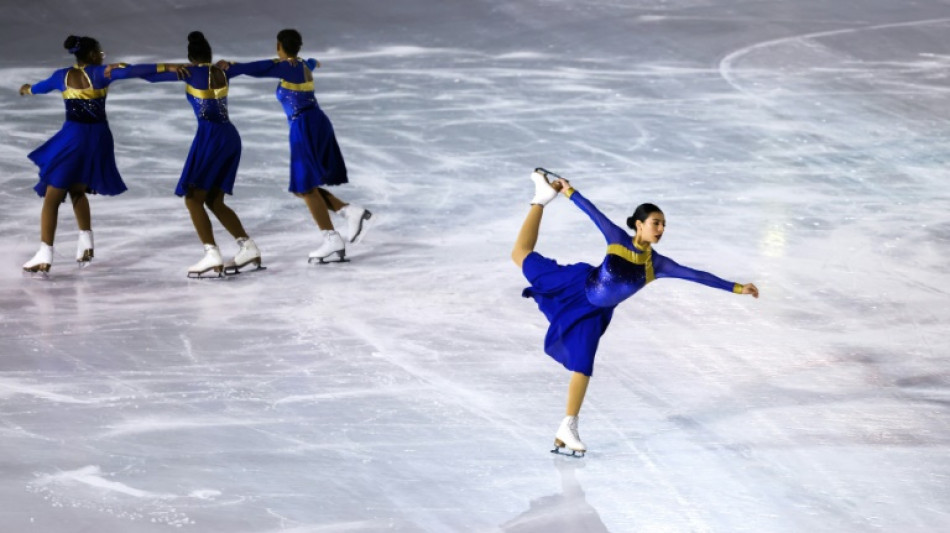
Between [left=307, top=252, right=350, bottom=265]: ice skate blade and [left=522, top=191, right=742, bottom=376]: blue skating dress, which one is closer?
[left=522, top=191, right=742, bottom=376]: blue skating dress

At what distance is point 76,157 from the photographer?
9.49 metres

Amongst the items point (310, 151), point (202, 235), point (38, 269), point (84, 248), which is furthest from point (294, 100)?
point (38, 269)

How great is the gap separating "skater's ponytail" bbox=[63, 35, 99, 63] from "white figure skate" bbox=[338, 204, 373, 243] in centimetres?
199

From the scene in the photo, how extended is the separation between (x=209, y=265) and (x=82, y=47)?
1.59 metres

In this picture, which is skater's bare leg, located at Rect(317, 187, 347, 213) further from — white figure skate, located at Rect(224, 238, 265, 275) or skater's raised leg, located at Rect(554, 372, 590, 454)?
skater's raised leg, located at Rect(554, 372, 590, 454)

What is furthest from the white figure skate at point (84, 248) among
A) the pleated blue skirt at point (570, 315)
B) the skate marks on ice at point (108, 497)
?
the pleated blue skirt at point (570, 315)

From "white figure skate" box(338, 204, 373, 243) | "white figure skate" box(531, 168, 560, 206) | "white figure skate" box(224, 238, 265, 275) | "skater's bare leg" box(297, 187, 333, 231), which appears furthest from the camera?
"white figure skate" box(338, 204, 373, 243)

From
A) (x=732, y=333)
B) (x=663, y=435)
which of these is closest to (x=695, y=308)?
(x=732, y=333)

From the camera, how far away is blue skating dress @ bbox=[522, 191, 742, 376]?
633 centimetres

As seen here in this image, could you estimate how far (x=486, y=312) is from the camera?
8656 millimetres

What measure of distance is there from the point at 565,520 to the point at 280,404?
186 centimetres

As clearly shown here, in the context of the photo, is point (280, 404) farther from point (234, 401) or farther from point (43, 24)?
point (43, 24)

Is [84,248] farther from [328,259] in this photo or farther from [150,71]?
[328,259]

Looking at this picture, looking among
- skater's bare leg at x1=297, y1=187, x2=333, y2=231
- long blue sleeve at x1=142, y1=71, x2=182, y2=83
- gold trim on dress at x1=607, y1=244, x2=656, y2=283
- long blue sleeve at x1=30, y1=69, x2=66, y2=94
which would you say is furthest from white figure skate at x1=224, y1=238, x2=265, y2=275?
gold trim on dress at x1=607, y1=244, x2=656, y2=283
